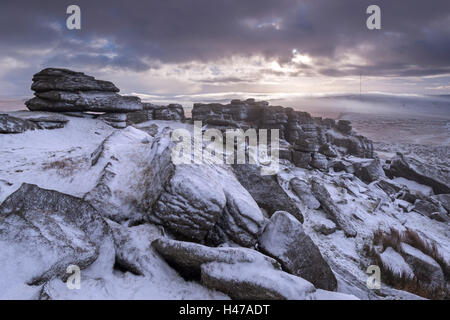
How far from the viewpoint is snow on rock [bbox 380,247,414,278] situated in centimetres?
949

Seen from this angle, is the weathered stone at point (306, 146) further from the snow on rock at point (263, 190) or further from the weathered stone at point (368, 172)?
the snow on rock at point (263, 190)

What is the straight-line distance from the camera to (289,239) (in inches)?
274

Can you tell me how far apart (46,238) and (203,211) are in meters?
3.57

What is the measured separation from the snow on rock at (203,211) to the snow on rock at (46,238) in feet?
5.28

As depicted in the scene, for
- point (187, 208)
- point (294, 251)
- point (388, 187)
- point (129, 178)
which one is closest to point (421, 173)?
point (388, 187)

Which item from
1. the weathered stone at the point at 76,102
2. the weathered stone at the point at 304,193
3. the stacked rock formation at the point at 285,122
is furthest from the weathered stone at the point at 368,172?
the weathered stone at the point at 76,102

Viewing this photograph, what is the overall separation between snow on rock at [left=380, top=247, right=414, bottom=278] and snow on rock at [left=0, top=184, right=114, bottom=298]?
35.8ft

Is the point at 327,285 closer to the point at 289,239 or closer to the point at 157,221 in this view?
the point at 289,239

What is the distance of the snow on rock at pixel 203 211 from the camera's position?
6.32 metres

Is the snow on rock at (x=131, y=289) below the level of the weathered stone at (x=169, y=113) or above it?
below

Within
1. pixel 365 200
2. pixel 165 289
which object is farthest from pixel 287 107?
pixel 165 289

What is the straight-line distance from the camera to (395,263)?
10062 mm

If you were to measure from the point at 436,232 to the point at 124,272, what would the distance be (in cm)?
2108

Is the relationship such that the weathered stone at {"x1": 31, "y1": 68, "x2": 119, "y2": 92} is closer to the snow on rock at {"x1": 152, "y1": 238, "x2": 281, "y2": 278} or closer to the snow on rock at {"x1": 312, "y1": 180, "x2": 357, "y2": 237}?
the snow on rock at {"x1": 152, "y1": 238, "x2": 281, "y2": 278}
